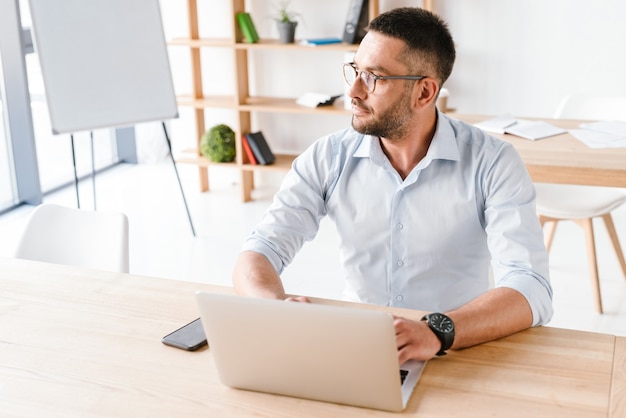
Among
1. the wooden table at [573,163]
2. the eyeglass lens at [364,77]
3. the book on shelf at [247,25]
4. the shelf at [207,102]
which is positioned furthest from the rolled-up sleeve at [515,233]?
the shelf at [207,102]

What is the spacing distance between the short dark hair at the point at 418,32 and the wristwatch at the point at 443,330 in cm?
63

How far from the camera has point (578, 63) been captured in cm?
428

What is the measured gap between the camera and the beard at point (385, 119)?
1893mm

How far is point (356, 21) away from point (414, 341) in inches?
123

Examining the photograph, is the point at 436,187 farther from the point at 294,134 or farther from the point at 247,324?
the point at 294,134

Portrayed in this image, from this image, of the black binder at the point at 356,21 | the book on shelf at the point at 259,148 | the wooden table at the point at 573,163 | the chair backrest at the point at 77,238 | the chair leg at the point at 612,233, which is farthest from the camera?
the book on shelf at the point at 259,148

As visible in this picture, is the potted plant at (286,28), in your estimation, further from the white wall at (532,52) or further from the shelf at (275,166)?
the white wall at (532,52)

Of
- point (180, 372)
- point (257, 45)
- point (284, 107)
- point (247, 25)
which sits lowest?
point (284, 107)

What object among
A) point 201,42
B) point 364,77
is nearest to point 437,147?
point 364,77

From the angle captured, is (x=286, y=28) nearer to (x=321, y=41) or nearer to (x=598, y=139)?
(x=321, y=41)

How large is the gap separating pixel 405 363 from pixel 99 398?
536mm

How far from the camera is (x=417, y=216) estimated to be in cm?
193

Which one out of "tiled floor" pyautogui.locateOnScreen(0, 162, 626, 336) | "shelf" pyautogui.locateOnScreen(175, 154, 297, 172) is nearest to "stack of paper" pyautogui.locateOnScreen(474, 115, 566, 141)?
"tiled floor" pyautogui.locateOnScreen(0, 162, 626, 336)

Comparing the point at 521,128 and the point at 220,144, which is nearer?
the point at 521,128
